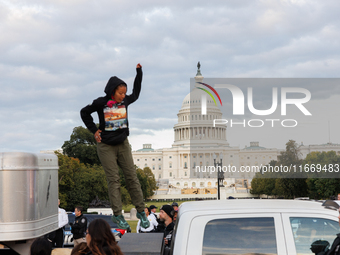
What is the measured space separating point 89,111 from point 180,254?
7.59 feet

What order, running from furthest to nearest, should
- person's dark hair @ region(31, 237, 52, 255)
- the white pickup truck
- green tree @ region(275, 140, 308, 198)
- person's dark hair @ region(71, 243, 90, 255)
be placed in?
green tree @ region(275, 140, 308, 198), person's dark hair @ region(31, 237, 52, 255), person's dark hair @ region(71, 243, 90, 255), the white pickup truck

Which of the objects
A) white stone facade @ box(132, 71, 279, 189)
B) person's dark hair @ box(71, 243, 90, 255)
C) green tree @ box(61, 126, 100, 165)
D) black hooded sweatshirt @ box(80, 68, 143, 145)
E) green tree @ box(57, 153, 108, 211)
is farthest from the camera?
white stone facade @ box(132, 71, 279, 189)

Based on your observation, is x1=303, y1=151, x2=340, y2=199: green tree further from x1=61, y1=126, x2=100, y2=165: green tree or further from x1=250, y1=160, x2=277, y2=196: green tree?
x1=61, y1=126, x2=100, y2=165: green tree

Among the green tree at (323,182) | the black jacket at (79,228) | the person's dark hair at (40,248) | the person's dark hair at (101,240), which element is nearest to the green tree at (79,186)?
the green tree at (323,182)

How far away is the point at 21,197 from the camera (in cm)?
524

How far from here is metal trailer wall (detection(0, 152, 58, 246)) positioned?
5156mm

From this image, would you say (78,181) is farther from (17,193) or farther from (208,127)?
(208,127)

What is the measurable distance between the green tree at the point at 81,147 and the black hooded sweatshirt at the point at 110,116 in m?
55.6

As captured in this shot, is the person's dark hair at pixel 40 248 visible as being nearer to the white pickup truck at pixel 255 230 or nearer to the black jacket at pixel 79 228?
the white pickup truck at pixel 255 230

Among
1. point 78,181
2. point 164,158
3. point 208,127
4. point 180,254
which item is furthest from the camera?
point 164,158

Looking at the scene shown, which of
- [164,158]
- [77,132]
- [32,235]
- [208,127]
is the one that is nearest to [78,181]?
[77,132]

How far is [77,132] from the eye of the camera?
62.3 metres

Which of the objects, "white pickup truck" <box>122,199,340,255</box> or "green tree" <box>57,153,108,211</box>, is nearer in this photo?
"white pickup truck" <box>122,199,340,255</box>

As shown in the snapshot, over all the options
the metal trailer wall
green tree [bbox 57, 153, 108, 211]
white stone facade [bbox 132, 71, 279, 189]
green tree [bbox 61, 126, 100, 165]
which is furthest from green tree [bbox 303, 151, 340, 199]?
white stone facade [bbox 132, 71, 279, 189]
